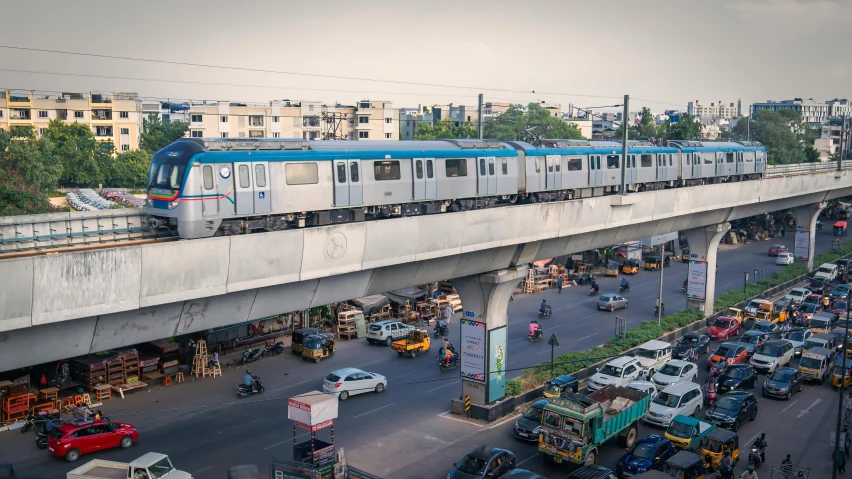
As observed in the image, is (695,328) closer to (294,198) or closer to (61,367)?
(294,198)

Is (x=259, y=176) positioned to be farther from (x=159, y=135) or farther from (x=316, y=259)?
(x=159, y=135)

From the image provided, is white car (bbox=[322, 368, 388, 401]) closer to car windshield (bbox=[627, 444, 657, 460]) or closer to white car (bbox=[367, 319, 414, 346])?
white car (bbox=[367, 319, 414, 346])

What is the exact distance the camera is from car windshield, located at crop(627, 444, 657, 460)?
20.4 m

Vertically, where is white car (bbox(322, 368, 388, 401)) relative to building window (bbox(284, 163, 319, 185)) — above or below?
below

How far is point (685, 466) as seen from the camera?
62.2ft

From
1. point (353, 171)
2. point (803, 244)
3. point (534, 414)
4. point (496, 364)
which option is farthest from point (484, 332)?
point (803, 244)

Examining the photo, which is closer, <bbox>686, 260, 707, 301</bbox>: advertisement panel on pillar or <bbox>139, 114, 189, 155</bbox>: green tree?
<bbox>686, 260, 707, 301</bbox>: advertisement panel on pillar

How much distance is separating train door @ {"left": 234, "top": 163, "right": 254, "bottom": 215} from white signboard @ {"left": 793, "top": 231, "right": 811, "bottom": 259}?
48775mm

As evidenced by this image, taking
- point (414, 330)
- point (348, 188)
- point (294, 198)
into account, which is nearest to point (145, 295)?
point (294, 198)

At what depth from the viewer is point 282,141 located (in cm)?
1988

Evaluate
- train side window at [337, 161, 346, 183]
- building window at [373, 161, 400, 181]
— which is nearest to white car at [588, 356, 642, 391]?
building window at [373, 161, 400, 181]

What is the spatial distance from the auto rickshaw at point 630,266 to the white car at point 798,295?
12.3 m

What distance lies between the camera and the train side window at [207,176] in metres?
17.6

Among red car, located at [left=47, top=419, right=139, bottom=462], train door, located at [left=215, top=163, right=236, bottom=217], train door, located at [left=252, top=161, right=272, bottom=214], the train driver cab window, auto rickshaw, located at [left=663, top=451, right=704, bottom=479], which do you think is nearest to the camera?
train door, located at [left=215, top=163, right=236, bottom=217]
